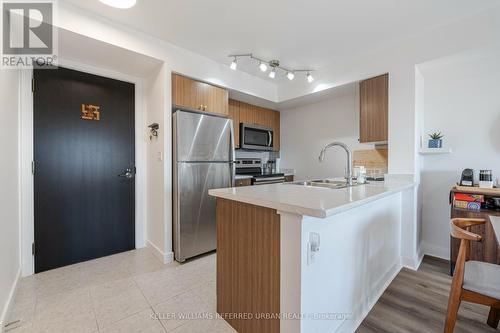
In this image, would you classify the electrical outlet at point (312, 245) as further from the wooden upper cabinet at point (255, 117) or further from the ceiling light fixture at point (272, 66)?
the wooden upper cabinet at point (255, 117)

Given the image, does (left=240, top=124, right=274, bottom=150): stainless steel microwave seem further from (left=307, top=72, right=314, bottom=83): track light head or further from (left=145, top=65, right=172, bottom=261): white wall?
(left=145, top=65, right=172, bottom=261): white wall

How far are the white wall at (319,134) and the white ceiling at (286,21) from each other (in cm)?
97

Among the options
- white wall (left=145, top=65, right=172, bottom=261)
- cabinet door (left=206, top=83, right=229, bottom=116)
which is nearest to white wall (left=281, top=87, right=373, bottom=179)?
cabinet door (left=206, top=83, right=229, bottom=116)

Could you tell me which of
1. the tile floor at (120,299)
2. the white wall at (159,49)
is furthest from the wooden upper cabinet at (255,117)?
the tile floor at (120,299)

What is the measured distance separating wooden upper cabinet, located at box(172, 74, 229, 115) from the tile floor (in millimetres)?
1890

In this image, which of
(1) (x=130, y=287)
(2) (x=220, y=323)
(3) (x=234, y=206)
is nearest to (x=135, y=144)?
(1) (x=130, y=287)

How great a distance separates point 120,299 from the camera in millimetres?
1830

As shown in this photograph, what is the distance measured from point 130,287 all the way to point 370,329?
1.95 metres

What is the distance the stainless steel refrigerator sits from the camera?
8.26 feet

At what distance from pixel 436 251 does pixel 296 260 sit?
8.56 ft

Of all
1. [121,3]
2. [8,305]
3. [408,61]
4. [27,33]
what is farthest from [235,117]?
[8,305]

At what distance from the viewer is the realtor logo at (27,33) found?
173 centimetres

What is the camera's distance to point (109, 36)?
2.12 metres

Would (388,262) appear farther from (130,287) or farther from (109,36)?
(109,36)
